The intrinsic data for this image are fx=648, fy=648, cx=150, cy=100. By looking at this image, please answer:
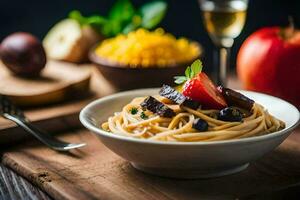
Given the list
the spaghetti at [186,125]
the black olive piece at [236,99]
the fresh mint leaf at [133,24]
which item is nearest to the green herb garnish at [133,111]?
the spaghetti at [186,125]

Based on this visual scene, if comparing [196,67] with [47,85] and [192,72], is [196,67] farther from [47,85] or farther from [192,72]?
[47,85]

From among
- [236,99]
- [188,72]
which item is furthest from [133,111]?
[236,99]

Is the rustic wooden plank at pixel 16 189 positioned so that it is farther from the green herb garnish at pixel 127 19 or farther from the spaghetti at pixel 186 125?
the green herb garnish at pixel 127 19

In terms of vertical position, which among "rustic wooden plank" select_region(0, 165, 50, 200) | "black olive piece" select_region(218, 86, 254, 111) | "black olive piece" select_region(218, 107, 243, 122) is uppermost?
"black olive piece" select_region(218, 86, 254, 111)

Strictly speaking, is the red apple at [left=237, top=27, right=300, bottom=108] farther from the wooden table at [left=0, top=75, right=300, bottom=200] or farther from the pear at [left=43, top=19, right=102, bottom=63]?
the pear at [left=43, top=19, right=102, bottom=63]

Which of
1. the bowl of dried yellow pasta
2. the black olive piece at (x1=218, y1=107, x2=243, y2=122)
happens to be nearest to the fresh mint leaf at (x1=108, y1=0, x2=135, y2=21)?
the bowl of dried yellow pasta

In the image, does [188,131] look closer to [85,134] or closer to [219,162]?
[219,162]

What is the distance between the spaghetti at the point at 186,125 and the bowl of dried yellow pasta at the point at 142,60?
64 cm

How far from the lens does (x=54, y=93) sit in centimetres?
239

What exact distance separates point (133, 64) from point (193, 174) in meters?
0.88

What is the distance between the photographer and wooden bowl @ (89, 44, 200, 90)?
8.13 ft

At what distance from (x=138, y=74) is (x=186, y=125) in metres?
0.81

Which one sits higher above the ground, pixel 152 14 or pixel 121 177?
pixel 152 14

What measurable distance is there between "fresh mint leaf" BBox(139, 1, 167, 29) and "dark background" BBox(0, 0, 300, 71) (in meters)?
0.65
